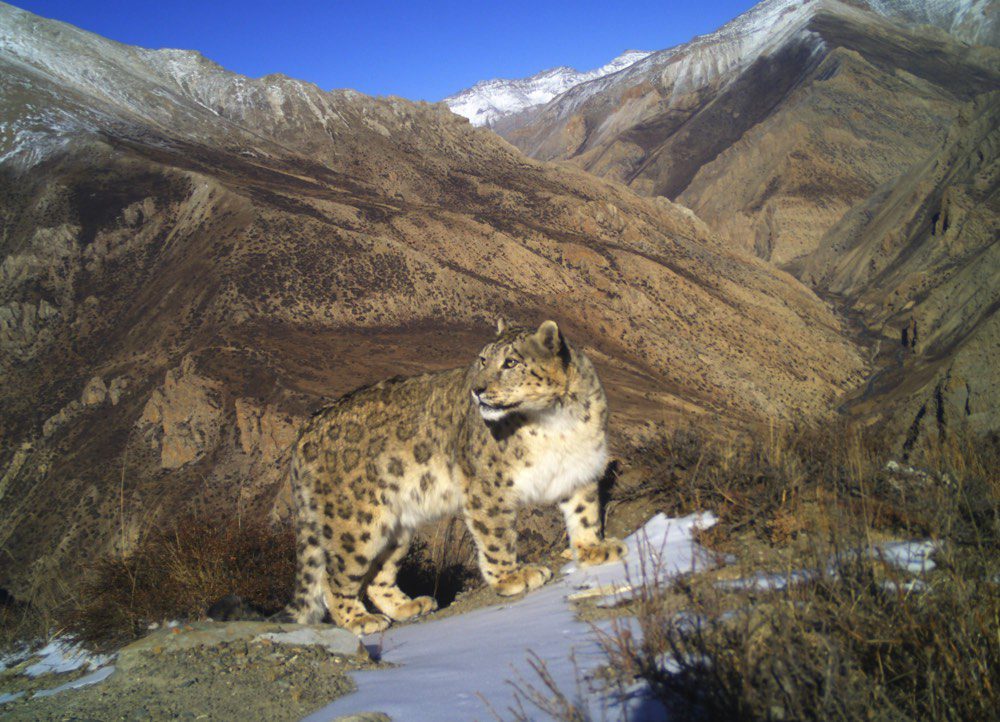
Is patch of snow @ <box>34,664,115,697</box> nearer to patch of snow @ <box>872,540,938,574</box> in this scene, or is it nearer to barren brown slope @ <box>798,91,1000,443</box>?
patch of snow @ <box>872,540,938,574</box>

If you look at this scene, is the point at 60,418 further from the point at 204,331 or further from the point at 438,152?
the point at 438,152

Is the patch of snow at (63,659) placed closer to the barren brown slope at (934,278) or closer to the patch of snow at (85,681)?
the patch of snow at (85,681)

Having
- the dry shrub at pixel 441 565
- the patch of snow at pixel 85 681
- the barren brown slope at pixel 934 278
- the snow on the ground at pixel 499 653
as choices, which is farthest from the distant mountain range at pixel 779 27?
the patch of snow at pixel 85 681

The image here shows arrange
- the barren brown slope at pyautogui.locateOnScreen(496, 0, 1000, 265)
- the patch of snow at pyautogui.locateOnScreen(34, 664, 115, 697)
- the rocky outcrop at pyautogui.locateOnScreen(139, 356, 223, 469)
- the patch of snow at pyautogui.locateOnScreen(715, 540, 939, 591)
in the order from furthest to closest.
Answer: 1. the barren brown slope at pyautogui.locateOnScreen(496, 0, 1000, 265)
2. the rocky outcrop at pyautogui.locateOnScreen(139, 356, 223, 469)
3. the patch of snow at pyautogui.locateOnScreen(34, 664, 115, 697)
4. the patch of snow at pyautogui.locateOnScreen(715, 540, 939, 591)

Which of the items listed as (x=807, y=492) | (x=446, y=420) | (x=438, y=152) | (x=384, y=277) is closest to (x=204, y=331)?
(x=384, y=277)

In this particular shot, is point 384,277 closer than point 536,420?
No

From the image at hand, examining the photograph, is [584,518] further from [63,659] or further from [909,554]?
[63,659]

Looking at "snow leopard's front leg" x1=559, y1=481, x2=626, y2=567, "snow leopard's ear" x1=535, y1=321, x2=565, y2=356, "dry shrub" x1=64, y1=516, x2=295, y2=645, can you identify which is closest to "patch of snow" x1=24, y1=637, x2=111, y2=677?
"dry shrub" x1=64, y1=516, x2=295, y2=645
